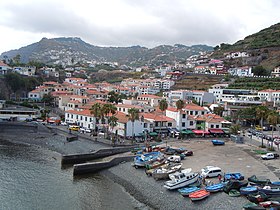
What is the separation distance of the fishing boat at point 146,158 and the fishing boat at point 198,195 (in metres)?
11.7

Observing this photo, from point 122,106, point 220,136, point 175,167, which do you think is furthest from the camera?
point 122,106

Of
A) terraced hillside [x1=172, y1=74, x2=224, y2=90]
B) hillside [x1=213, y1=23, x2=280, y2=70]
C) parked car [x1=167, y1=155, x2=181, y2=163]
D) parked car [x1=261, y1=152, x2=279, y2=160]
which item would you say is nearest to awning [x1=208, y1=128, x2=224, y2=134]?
parked car [x1=261, y1=152, x2=279, y2=160]

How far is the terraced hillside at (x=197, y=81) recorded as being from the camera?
119m

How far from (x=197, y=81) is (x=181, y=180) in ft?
319

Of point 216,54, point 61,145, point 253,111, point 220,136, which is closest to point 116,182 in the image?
point 61,145

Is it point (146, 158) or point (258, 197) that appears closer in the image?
point (258, 197)

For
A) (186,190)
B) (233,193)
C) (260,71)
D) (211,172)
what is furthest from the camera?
(260,71)

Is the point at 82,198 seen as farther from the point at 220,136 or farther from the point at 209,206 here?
the point at 220,136

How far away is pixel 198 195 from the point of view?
2905cm

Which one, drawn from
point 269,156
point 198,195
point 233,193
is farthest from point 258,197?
point 269,156

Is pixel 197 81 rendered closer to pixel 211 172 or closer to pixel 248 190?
pixel 211 172

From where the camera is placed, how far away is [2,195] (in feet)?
106

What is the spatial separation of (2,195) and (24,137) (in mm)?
31683

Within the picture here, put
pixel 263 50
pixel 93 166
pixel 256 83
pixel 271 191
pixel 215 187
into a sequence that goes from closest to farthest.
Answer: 1. pixel 271 191
2. pixel 215 187
3. pixel 93 166
4. pixel 256 83
5. pixel 263 50
